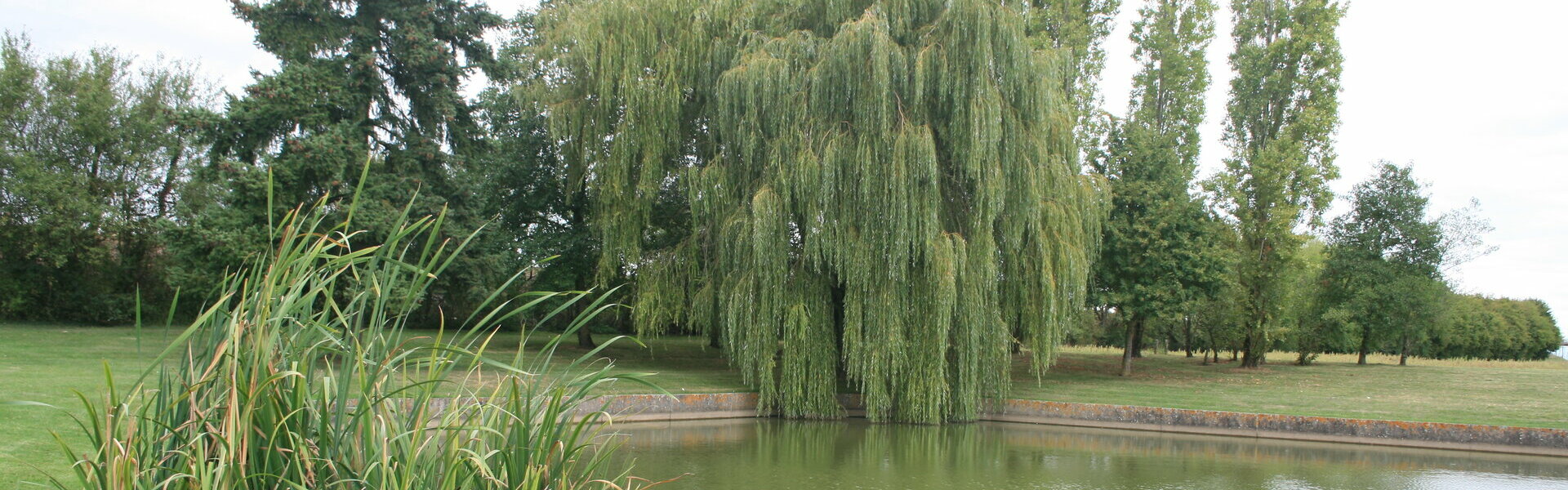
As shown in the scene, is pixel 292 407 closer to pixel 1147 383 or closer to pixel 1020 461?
pixel 1020 461

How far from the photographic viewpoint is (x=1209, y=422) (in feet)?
50.1

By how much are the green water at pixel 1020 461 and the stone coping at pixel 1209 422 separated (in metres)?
0.29

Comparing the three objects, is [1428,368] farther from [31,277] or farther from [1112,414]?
[31,277]

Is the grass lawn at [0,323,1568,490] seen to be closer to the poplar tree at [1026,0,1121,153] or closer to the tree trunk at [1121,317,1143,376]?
the tree trunk at [1121,317,1143,376]

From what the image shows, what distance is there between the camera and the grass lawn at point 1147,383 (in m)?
12.5

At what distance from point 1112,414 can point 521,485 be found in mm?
14221

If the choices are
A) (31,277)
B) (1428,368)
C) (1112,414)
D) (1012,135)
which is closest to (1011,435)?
(1112,414)

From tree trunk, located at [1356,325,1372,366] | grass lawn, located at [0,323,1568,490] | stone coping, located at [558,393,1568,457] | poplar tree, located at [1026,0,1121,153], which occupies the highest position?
poplar tree, located at [1026,0,1121,153]

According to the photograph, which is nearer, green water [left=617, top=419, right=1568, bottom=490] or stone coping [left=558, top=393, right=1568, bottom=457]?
green water [left=617, top=419, right=1568, bottom=490]

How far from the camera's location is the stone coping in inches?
534

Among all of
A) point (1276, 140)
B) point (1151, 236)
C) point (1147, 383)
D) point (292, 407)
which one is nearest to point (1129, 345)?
point (1147, 383)

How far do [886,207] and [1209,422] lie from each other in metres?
6.35

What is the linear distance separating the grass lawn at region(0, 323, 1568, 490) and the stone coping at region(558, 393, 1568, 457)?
56cm

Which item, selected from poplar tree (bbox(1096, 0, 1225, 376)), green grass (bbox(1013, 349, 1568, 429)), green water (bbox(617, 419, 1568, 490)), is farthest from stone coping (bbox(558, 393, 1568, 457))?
poplar tree (bbox(1096, 0, 1225, 376))
